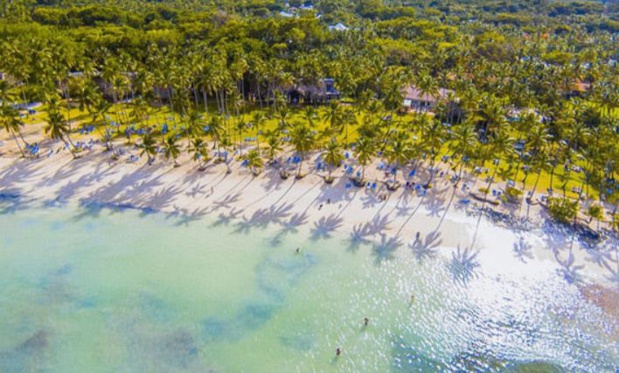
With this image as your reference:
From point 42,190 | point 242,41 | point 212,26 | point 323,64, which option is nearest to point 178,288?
point 42,190

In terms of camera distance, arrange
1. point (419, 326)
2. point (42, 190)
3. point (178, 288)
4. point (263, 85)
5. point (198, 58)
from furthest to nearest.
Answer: point (263, 85), point (198, 58), point (42, 190), point (178, 288), point (419, 326)

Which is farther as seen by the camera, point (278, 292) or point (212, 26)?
point (212, 26)

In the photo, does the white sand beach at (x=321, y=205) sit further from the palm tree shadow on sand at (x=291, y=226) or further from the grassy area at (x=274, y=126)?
→ the grassy area at (x=274, y=126)

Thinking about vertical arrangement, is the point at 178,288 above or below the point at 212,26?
below

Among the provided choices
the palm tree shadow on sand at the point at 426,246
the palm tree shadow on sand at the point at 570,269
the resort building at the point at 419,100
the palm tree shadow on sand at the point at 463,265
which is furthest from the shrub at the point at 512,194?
the resort building at the point at 419,100

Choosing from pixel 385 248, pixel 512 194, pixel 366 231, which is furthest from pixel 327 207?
pixel 512 194

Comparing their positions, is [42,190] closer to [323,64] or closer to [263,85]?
[263,85]

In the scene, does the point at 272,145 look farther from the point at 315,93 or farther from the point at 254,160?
the point at 315,93
